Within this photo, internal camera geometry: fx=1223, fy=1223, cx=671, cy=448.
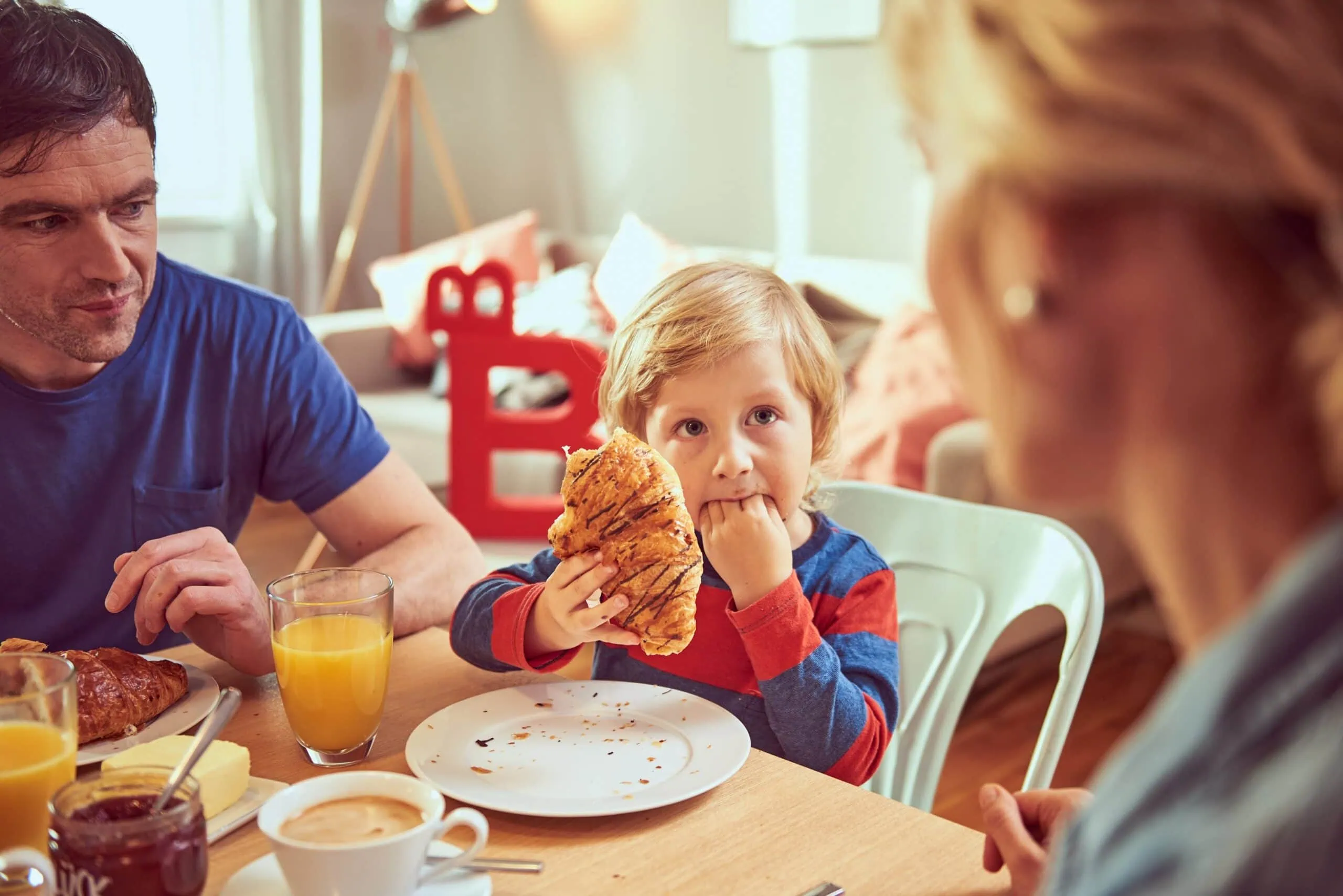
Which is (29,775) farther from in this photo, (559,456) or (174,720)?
(559,456)

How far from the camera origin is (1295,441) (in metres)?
0.45

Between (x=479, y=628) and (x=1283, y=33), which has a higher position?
(x=1283, y=33)

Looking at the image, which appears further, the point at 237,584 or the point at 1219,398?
the point at 237,584

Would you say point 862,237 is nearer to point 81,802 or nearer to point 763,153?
point 763,153

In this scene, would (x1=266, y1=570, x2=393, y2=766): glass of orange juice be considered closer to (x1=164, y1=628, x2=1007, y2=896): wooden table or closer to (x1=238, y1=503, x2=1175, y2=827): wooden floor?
(x1=164, y1=628, x2=1007, y2=896): wooden table

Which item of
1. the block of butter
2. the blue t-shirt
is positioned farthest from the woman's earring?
the blue t-shirt

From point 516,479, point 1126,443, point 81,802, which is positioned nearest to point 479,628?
point 81,802

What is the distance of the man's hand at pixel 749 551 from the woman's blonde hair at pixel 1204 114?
0.84 meters

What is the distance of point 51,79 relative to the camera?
1444 mm

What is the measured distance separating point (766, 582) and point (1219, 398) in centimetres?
85

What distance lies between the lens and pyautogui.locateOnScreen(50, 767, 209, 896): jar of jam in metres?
0.75

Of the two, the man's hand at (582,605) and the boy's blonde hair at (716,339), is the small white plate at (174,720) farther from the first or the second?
the boy's blonde hair at (716,339)

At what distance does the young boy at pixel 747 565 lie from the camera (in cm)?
124

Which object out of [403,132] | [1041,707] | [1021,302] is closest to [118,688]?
[1021,302]
